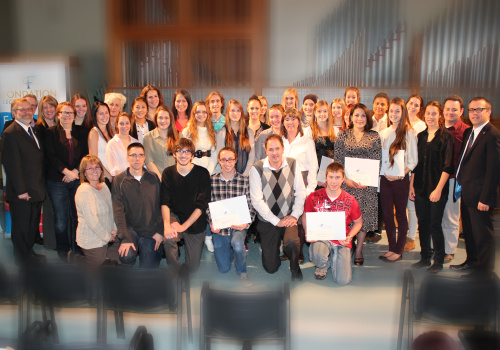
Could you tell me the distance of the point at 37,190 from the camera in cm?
430

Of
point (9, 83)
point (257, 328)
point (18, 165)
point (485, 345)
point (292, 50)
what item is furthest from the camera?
point (292, 50)

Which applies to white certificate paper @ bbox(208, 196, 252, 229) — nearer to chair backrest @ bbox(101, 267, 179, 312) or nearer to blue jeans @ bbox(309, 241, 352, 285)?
blue jeans @ bbox(309, 241, 352, 285)

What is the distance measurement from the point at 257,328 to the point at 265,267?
7.06 feet

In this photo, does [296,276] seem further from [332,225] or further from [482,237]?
[482,237]

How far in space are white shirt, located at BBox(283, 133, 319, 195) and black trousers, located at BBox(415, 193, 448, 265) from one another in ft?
3.88

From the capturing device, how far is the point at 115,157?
4473 millimetres

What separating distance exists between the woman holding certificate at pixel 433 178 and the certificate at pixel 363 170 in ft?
1.74

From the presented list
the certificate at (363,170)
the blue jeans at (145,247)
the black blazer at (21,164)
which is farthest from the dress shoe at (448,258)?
the black blazer at (21,164)

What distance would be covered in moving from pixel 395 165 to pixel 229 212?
1.90m

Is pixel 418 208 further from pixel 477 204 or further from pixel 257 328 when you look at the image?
pixel 257 328

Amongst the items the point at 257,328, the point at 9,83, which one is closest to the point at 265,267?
the point at 257,328

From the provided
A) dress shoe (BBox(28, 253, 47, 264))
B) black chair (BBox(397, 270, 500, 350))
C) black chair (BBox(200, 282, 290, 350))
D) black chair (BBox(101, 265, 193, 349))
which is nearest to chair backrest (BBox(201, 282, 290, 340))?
black chair (BBox(200, 282, 290, 350))

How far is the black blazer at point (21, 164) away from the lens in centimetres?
415

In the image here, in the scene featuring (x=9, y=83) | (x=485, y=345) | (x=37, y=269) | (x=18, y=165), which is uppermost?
(x=9, y=83)
